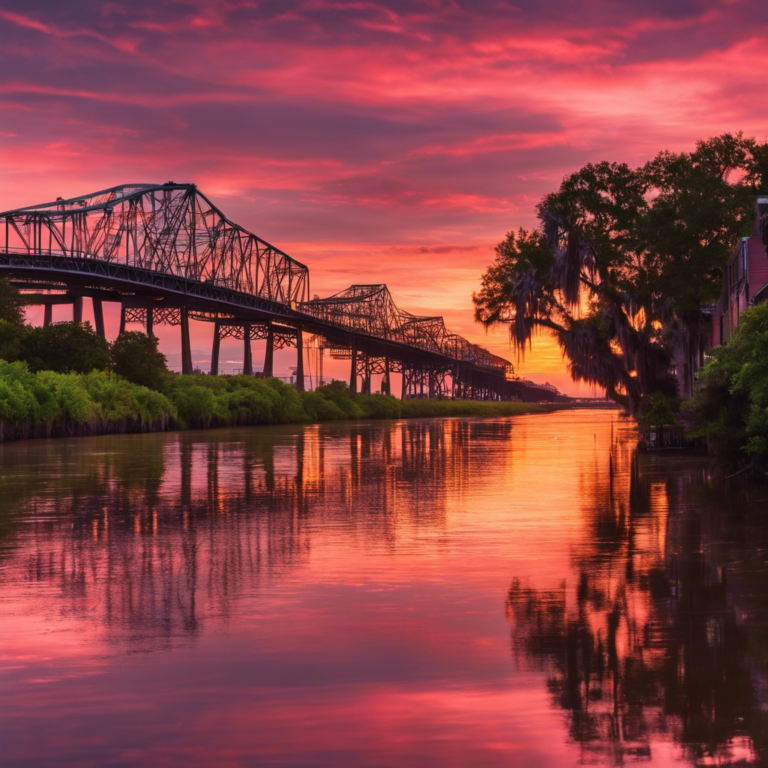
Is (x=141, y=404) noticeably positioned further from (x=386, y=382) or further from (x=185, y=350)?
(x=386, y=382)

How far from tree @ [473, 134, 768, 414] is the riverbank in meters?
20.8

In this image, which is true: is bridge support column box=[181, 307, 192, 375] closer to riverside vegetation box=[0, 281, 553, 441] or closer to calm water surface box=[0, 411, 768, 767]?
riverside vegetation box=[0, 281, 553, 441]

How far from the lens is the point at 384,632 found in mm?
8070

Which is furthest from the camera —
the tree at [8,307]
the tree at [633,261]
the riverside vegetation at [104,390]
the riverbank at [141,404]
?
the tree at [8,307]

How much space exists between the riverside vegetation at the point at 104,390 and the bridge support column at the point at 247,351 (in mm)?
27926

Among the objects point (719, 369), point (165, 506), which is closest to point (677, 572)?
point (165, 506)

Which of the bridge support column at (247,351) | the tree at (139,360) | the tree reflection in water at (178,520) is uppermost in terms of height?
the bridge support column at (247,351)

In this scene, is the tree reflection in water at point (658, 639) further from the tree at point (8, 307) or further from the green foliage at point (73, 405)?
the tree at point (8, 307)

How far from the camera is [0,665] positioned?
280 inches

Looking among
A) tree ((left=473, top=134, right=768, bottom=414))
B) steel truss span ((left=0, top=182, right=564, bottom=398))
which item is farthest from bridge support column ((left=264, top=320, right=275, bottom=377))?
tree ((left=473, top=134, right=768, bottom=414))

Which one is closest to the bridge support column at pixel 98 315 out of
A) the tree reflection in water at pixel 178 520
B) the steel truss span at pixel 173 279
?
the steel truss span at pixel 173 279

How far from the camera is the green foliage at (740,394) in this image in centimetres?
1870

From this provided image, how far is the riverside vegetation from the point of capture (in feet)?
155

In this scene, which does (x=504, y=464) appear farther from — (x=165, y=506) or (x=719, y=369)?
(x=165, y=506)
